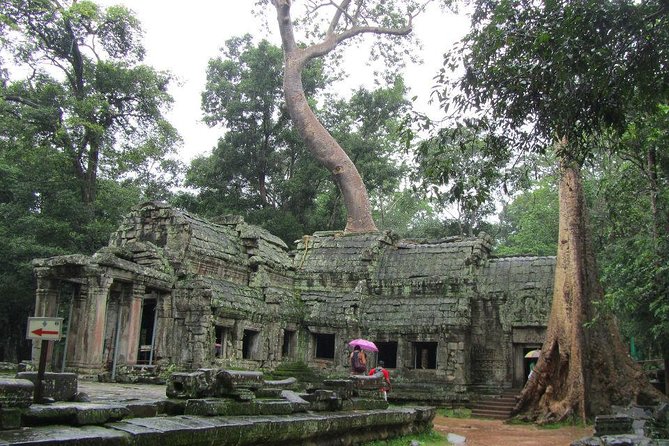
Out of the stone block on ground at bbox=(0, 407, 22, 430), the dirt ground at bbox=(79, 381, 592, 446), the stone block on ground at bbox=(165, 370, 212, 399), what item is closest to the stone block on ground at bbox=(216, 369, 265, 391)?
the stone block on ground at bbox=(165, 370, 212, 399)

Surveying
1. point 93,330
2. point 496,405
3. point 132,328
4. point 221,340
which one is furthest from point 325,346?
point 93,330

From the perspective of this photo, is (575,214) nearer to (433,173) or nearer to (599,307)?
(599,307)

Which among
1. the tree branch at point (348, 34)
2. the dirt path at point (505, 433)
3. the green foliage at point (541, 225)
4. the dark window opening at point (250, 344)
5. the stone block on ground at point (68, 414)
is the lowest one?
the dirt path at point (505, 433)

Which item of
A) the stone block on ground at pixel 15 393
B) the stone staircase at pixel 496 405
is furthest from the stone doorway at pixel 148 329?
the stone block on ground at pixel 15 393

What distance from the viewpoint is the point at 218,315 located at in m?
17.0

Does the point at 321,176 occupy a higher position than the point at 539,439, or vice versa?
the point at 321,176

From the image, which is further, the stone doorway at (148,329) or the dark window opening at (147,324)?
the dark window opening at (147,324)

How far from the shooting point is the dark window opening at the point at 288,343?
19.9 m

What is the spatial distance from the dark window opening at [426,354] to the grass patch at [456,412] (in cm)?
199

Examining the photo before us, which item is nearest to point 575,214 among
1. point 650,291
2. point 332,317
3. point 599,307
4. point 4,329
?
point 599,307

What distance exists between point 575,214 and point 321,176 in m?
17.0

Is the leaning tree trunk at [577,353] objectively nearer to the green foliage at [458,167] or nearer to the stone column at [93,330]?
the green foliage at [458,167]

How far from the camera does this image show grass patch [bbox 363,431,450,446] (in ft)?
33.6

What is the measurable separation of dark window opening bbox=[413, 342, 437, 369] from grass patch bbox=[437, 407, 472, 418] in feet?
6.54
